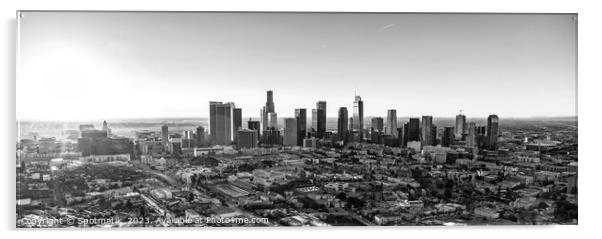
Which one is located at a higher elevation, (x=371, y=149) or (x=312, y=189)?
(x=371, y=149)

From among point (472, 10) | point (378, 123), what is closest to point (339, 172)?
point (378, 123)

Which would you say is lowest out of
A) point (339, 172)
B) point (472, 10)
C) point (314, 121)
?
point (339, 172)

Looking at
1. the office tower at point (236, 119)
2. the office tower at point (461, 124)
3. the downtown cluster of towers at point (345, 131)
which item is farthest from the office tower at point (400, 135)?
the office tower at point (236, 119)

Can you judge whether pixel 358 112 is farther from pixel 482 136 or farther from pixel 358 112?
pixel 482 136

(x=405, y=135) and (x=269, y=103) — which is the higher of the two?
(x=269, y=103)
